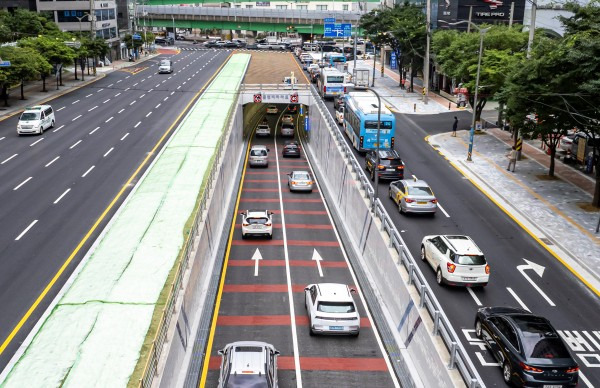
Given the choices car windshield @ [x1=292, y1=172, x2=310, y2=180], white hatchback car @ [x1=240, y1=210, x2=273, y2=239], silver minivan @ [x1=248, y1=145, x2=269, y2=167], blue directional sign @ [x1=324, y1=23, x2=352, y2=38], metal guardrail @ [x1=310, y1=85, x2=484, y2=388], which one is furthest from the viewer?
blue directional sign @ [x1=324, y1=23, x2=352, y2=38]

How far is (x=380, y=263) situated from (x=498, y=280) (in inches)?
217

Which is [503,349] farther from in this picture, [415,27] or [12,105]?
[415,27]

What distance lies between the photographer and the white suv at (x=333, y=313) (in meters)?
23.9

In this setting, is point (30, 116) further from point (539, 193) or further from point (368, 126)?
point (539, 193)

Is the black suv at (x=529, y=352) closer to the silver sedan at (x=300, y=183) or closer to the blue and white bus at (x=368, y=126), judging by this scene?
the silver sedan at (x=300, y=183)

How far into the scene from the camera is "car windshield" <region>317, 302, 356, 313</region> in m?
24.2

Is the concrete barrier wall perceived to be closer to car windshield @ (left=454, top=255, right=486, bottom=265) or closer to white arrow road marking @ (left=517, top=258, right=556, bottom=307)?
car windshield @ (left=454, top=255, right=486, bottom=265)

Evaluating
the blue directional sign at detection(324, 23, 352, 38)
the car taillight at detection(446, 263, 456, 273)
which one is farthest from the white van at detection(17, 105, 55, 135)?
the blue directional sign at detection(324, 23, 352, 38)

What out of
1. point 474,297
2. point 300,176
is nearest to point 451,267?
point 474,297

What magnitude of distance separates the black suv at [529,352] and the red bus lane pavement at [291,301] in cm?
389

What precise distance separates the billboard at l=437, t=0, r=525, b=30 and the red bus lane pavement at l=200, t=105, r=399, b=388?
176 feet

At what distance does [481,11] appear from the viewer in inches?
3450

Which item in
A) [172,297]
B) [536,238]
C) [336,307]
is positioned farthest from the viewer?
[536,238]

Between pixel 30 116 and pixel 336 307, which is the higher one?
pixel 30 116
